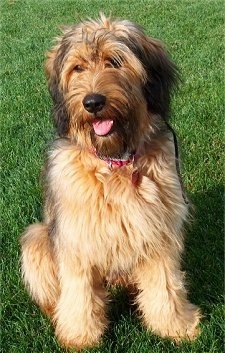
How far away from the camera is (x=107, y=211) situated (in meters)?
3.36

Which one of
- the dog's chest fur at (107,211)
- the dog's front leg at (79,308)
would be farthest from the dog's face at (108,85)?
the dog's front leg at (79,308)

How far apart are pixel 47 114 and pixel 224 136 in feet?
7.15

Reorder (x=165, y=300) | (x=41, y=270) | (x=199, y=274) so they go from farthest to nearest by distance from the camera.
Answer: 1. (x=199, y=274)
2. (x=41, y=270)
3. (x=165, y=300)

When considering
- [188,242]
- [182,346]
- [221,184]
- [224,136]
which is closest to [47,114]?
[224,136]

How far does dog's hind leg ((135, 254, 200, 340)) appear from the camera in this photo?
3623 mm

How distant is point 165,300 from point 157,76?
139 centimetres

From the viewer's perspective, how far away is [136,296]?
391cm

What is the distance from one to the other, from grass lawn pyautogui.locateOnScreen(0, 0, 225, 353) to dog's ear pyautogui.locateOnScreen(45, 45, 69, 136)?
1306 millimetres

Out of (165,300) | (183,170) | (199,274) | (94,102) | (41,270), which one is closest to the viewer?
(94,102)

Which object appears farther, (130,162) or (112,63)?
(130,162)

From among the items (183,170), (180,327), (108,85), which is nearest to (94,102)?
(108,85)

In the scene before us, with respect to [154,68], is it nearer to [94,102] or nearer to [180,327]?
[94,102]

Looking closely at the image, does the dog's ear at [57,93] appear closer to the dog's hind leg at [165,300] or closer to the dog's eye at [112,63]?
the dog's eye at [112,63]

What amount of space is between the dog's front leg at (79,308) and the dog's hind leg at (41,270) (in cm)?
16
